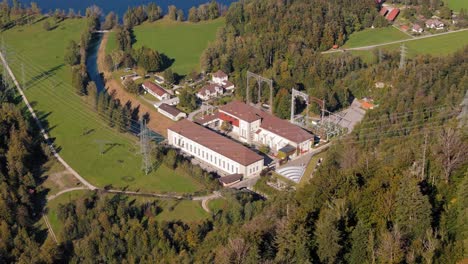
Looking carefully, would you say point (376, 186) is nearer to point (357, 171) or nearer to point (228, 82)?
point (357, 171)

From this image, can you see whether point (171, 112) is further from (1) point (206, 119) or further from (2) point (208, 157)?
(2) point (208, 157)

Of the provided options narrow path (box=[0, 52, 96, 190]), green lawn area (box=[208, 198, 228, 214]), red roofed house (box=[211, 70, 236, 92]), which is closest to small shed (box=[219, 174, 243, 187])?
green lawn area (box=[208, 198, 228, 214])

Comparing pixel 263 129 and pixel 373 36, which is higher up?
pixel 373 36

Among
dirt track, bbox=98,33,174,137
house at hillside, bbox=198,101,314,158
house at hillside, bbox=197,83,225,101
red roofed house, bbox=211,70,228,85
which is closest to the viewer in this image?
house at hillside, bbox=198,101,314,158

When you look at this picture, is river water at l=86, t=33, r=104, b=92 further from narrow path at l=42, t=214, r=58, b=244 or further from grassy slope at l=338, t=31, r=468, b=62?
grassy slope at l=338, t=31, r=468, b=62

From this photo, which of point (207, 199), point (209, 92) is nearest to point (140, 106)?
point (209, 92)

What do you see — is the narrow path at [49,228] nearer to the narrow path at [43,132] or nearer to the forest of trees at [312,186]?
the forest of trees at [312,186]

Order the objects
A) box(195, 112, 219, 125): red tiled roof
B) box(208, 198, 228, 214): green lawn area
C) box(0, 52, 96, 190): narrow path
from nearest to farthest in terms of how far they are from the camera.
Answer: box(208, 198, 228, 214): green lawn area
box(0, 52, 96, 190): narrow path
box(195, 112, 219, 125): red tiled roof
